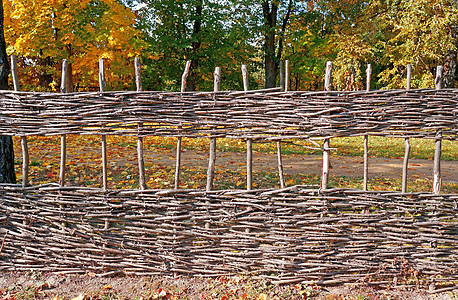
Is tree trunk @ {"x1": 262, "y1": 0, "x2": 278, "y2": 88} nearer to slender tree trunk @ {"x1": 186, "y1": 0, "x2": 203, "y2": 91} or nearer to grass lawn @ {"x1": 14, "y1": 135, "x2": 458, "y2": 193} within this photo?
slender tree trunk @ {"x1": 186, "y1": 0, "x2": 203, "y2": 91}

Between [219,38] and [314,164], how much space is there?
11.5m

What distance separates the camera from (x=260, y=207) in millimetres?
3340

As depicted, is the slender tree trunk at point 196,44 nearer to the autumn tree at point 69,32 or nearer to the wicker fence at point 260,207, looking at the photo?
the autumn tree at point 69,32

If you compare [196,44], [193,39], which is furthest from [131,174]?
[196,44]

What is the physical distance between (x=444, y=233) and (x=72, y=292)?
375 cm

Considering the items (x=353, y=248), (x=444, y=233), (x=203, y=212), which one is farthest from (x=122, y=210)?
(x=444, y=233)

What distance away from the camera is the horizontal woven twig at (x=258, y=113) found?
329cm

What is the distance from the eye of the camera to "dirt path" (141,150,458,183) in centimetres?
764

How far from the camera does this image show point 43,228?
3637 millimetres

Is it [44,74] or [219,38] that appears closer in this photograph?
[44,74]

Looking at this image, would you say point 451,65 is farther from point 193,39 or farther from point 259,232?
point 259,232

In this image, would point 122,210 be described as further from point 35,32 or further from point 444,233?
point 35,32

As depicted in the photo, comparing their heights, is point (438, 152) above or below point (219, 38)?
below

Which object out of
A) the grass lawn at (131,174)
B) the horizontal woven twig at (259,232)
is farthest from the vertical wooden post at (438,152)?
the grass lawn at (131,174)
